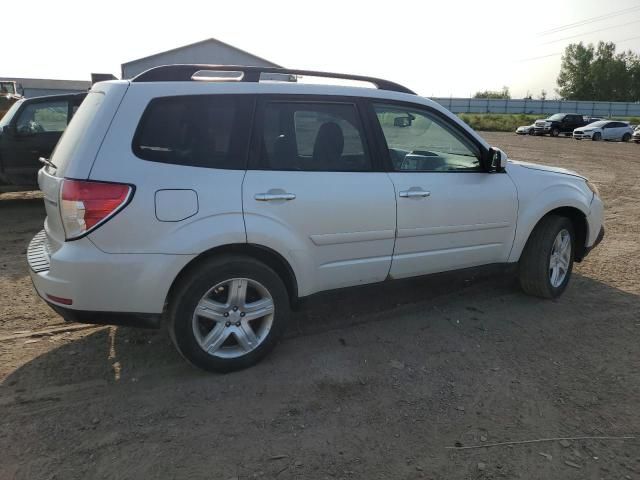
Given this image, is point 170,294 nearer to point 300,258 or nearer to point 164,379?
point 164,379

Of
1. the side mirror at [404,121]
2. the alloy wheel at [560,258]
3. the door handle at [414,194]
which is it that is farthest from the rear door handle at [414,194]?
the alloy wheel at [560,258]

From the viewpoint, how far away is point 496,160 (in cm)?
419

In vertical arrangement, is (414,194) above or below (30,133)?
below

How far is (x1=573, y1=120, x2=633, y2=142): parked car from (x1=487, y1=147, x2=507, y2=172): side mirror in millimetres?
34960

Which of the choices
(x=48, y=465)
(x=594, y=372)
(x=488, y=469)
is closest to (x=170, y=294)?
(x=48, y=465)

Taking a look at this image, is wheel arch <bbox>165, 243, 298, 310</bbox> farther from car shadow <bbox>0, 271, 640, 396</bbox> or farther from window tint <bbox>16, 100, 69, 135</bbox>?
window tint <bbox>16, 100, 69, 135</bbox>

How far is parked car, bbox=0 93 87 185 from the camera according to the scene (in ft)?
A: 26.7

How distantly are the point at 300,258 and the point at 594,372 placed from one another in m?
2.13

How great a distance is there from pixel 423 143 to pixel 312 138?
3.54ft

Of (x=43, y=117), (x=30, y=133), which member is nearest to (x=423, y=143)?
(x=30, y=133)

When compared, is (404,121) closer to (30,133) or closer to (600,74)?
(30,133)

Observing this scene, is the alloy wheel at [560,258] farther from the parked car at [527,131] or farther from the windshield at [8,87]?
the parked car at [527,131]

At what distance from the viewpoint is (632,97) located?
91938 millimetres

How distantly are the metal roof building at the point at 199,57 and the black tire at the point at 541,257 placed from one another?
96.9ft
